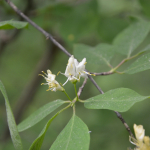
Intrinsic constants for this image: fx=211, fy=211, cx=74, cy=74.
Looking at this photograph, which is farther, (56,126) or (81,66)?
(56,126)

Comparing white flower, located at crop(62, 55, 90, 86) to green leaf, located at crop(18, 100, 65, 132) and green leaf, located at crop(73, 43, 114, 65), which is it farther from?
green leaf, located at crop(73, 43, 114, 65)

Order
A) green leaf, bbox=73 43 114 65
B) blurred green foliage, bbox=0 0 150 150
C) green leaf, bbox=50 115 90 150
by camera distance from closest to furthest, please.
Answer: green leaf, bbox=50 115 90 150
green leaf, bbox=73 43 114 65
blurred green foliage, bbox=0 0 150 150

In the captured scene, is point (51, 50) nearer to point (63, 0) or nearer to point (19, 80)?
point (63, 0)

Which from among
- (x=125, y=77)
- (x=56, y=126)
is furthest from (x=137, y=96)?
(x=56, y=126)

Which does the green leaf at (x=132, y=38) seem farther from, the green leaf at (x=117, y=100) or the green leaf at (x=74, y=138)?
the green leaf at (x=74, y=138)

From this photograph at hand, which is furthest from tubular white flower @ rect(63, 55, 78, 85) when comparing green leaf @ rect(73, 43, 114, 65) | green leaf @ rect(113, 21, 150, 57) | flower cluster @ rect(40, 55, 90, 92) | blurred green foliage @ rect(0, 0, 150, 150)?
blurred green foliage @ rect(0, 0, 150, 150)

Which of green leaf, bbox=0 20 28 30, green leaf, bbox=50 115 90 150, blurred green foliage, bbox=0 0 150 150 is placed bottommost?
blurred green foliage, bbox=0 0 150 150
